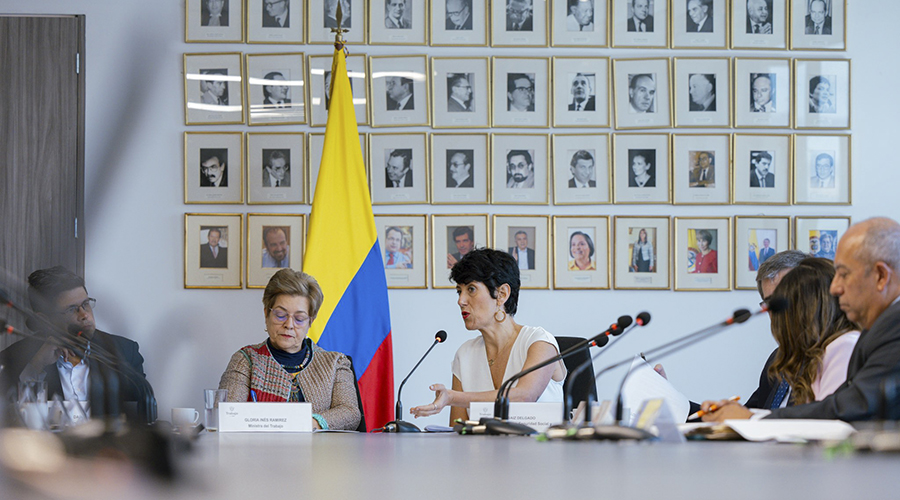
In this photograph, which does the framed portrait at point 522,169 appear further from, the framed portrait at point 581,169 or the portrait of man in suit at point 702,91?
the portrait of man in suit at point 702,91

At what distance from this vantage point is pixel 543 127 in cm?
458

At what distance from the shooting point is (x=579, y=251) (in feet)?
14.9

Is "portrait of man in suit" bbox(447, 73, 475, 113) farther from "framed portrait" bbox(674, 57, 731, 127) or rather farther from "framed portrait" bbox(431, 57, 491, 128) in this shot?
"framed portrait" bbox(674, 57, 731, 127)

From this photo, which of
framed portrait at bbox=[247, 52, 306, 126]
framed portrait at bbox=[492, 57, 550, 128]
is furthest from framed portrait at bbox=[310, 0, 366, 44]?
framed portrait at bbox=[492, 57, 550, 128]

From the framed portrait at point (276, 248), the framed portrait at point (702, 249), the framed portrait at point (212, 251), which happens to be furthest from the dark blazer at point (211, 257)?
the framed portrait at point (702, 249)

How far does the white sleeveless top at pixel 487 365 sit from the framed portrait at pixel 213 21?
2.18 m

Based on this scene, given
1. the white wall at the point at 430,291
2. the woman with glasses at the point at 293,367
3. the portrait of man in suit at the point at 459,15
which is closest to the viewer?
the woman with glasses at the point at 293,367

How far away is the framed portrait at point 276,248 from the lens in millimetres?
4477

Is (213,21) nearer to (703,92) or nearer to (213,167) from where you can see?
(213,167)

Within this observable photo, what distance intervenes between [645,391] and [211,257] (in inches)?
110

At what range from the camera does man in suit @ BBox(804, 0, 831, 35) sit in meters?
4.61

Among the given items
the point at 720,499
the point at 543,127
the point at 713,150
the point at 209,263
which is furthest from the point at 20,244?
the point at 720,499

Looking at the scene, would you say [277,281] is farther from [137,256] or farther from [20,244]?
[20,244]

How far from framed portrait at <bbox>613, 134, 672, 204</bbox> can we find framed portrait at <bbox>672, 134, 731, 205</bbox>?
0.20 feet
